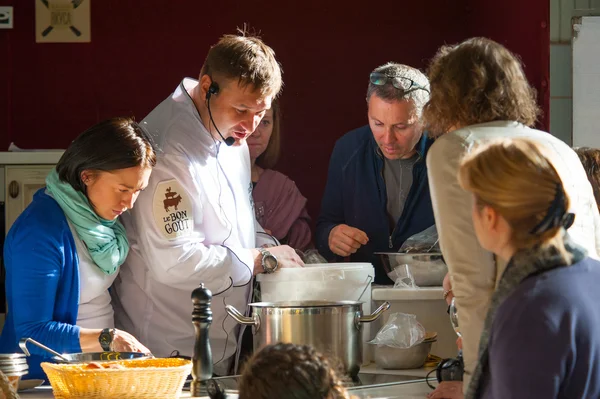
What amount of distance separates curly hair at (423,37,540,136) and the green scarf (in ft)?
3.13

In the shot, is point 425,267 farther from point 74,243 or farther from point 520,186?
point 520,186

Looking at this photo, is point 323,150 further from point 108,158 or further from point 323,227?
point 108,158

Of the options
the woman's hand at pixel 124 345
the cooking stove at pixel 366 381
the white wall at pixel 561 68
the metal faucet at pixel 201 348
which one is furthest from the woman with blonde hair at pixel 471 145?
the white wall at pixel 561 68

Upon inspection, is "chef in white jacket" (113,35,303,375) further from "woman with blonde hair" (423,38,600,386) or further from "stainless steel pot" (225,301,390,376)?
"woman with blonde hair" (423,38,600,386)

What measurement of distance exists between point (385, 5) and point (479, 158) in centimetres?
394

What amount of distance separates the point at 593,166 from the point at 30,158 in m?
2.76

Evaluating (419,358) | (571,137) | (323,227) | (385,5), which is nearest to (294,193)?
(323,227)

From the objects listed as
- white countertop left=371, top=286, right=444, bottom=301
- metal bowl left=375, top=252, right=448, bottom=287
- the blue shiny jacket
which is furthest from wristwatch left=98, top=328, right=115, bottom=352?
the blue shiny jacket

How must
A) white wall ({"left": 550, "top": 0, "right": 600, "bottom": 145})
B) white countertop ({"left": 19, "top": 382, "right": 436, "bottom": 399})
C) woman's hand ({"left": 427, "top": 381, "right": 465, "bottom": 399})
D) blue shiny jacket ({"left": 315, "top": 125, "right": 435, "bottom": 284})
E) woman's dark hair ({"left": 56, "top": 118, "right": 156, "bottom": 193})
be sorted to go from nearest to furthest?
1. woman's hand ({"left": 427, "top": 381, "right": 465, "bottom": 399})
2. white countertop ({"left": 19, "top": 382, "right": 436, "bottom": 399})
3. woman's dark hair ({"left": 56, "top": 118, "right": 156, "bottom": 193})
4. blue shiny jacket ({"left": 315, "top": 125, "right": 435, "bottom": 284})
5. white wall ({"left": 550, "top": 0, "right": 600, "bottom": 145})

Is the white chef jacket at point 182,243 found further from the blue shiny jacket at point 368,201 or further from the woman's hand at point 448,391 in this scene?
the woman's hand at point 448,391

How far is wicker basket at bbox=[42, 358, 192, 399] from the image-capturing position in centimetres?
178

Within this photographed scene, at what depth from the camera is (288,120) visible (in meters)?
5.25

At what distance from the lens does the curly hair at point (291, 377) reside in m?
1.41

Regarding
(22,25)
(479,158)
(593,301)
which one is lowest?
(593,301)
